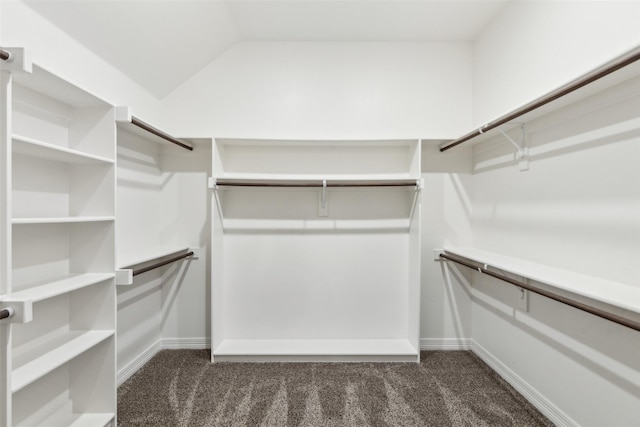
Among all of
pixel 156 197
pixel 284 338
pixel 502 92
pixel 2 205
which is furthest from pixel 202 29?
pixel 284 338

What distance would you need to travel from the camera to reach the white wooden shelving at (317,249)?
260 cm

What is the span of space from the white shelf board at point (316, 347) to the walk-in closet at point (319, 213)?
3 centimetres

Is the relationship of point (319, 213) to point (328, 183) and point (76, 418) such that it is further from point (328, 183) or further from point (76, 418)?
point (76, 418)

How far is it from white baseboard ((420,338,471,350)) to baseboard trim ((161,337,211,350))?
76.4 inches

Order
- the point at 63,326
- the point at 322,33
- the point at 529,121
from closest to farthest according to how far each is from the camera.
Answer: the point at 63,326 < the point at 529,121 < the point at 322,33

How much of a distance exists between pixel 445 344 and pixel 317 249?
143 cm

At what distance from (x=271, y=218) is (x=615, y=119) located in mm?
2250

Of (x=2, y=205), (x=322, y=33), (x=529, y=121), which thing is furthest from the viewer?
(x=322, y=33)

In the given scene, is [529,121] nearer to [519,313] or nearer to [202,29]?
[519,313]

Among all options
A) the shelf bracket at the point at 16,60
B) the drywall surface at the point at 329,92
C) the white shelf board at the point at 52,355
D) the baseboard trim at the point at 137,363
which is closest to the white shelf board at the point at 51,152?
the shelf bracket at the point at 16,60

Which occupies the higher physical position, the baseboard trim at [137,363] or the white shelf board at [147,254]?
the white shelf board at [147,254]

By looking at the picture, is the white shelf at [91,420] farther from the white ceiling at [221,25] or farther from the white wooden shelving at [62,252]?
the white ceiling at [221,25]

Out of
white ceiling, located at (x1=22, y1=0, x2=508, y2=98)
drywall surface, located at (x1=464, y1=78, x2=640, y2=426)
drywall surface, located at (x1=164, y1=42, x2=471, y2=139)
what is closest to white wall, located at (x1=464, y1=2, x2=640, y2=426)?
drywall surface, located at (x1=464, y1=78, x2=640, y2=426)

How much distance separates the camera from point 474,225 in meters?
2.60
